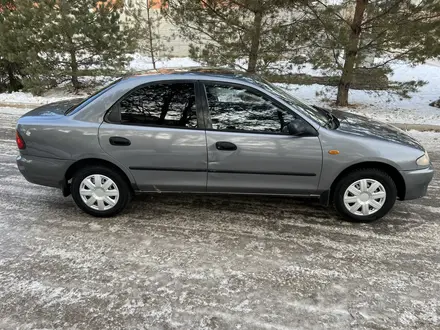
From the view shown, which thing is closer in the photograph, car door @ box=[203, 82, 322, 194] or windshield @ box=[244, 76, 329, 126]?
car door @ box=[203, 82, 322, 194]

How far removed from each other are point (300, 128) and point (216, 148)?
2.70 ft

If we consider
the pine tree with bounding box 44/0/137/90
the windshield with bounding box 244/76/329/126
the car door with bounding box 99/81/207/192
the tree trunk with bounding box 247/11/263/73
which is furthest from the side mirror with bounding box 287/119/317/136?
the pine tree with bounding box 44/0/137/90

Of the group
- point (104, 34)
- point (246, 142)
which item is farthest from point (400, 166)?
point (104, 34)

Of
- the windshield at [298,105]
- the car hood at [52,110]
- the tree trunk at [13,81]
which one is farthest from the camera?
the tree trunk at [13,81]

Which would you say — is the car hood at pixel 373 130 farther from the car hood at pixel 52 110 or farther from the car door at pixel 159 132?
the car hood at pixel 52 110

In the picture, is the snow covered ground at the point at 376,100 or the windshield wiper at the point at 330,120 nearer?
the windshield wiper at the point at 330,120

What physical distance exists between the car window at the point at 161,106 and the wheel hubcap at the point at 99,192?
2.13 feet

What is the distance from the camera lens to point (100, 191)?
12.1ft

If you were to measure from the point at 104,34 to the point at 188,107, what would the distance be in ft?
25.7

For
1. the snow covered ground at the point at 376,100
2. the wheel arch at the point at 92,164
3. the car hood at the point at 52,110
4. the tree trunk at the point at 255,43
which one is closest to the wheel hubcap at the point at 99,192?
the wheel arch at the point at 92,164

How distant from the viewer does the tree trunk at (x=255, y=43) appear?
820 cm

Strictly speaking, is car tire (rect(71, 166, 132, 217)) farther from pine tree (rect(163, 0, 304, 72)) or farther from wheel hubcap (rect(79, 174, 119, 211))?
pine tree (rect(163, 0, 304, 72))

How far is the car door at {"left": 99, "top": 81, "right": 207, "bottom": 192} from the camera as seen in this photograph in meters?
3.49

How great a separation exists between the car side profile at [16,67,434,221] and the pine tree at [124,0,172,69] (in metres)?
7.53
